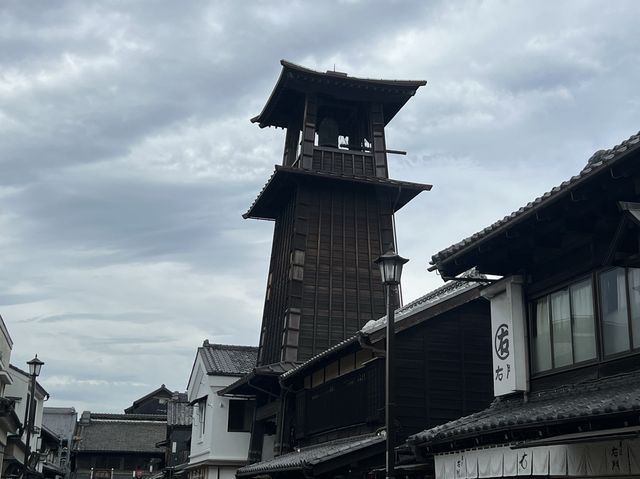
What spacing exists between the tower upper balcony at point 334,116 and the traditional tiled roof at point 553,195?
19018mm

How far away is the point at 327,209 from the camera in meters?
32.9

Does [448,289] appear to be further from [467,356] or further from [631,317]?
[631,317]

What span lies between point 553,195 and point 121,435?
74.2m

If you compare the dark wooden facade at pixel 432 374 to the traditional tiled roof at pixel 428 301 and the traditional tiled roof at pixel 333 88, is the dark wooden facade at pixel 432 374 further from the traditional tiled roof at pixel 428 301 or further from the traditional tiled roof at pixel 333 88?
the traditional tiled roof at pixel 333 88

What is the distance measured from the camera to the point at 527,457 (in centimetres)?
1094

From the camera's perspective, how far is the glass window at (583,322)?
1185 cm

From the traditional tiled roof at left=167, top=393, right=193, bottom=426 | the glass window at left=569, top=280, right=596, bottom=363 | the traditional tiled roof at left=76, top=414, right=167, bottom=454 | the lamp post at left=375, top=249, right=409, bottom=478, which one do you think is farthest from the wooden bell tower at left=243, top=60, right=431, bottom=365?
the traditional tiled roof at left=76, top=414, right=167, bottom=454

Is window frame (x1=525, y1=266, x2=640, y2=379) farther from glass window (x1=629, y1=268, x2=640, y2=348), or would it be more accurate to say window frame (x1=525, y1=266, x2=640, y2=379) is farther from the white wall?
the white wall

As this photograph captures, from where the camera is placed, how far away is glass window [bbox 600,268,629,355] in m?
11.2

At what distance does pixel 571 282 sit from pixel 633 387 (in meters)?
2.69

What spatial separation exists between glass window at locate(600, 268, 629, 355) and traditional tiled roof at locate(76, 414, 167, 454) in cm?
7048

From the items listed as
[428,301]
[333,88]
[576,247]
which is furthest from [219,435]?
[576,247]

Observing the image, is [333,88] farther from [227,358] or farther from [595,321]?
[595,321]

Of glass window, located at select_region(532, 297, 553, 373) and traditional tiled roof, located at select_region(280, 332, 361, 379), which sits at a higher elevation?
traditional tiled roof, located at select_region(280, 332, 361, 379)
